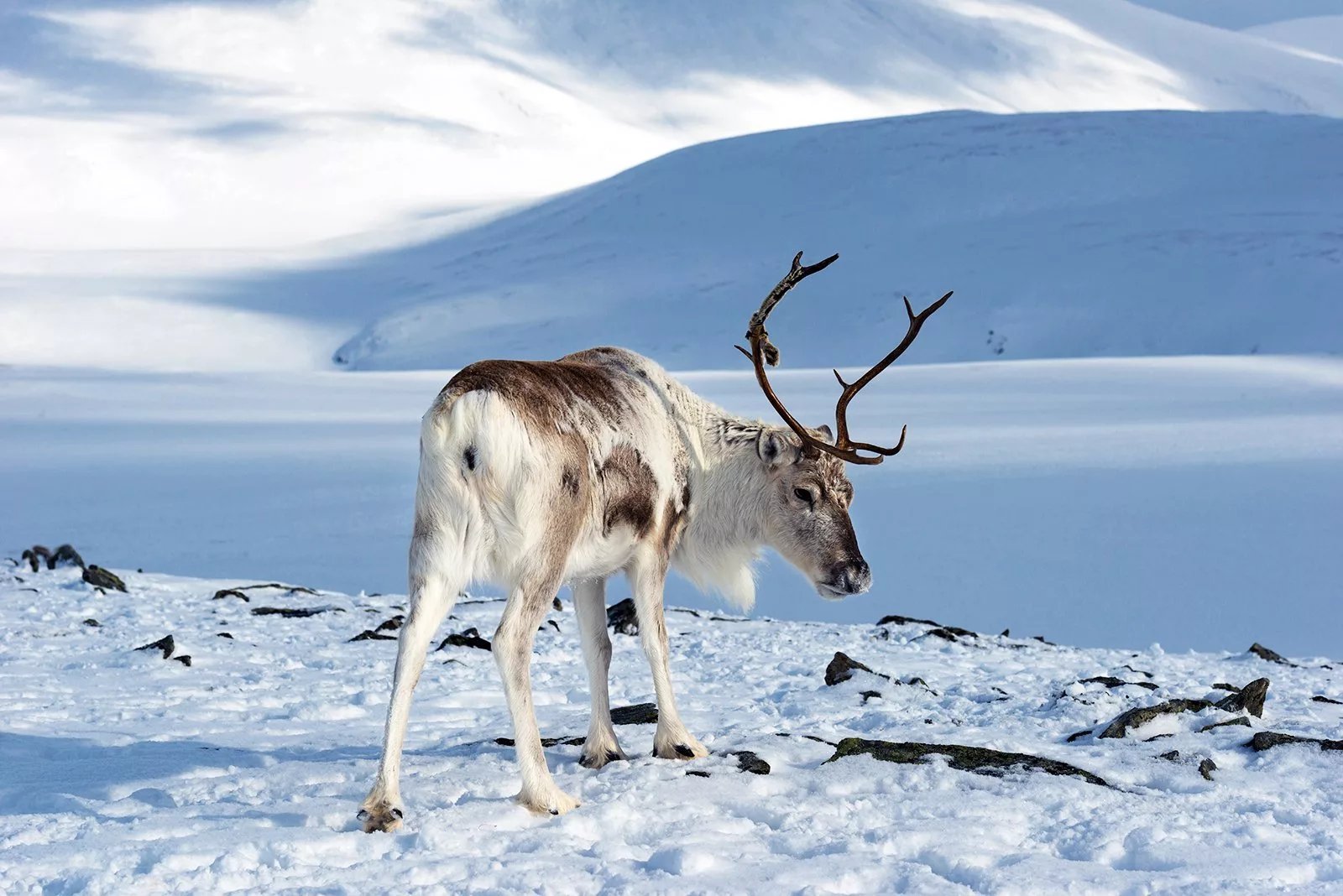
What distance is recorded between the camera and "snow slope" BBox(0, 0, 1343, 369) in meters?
84.3

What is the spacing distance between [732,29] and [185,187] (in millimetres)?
59018

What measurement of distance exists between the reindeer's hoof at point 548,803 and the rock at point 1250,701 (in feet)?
10.0

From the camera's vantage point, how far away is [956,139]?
4097 cm

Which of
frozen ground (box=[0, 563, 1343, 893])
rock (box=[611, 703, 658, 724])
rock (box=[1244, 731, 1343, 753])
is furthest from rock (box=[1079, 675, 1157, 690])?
rock (box=[611, 703, 658, 724])

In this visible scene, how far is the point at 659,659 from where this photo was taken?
531 centimetres

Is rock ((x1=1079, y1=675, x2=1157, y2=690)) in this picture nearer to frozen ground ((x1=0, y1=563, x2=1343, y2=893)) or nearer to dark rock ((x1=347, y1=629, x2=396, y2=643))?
frozen ground ((x1=0, y1=563, x2=1343, y2=893))

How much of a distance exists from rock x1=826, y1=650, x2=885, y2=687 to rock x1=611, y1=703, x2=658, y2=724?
1.03 metres

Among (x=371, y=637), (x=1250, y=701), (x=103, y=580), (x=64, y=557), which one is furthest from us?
(x=64, y=557)

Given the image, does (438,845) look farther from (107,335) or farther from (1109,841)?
(107,335)

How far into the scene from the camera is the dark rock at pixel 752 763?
5054mm

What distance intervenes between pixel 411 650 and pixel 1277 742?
10.7ft

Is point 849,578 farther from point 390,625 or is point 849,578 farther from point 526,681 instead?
point 390,625

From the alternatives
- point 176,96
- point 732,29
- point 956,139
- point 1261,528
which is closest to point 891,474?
point 1261,528

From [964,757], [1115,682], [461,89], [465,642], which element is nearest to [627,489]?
[964,757]
